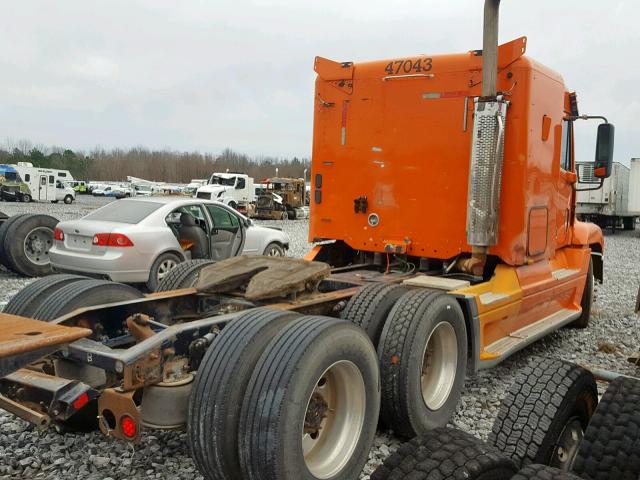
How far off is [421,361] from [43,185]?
43524 millimetres

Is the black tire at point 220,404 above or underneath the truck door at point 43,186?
underneath

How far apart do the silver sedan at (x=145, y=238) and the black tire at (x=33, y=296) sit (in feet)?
13.7

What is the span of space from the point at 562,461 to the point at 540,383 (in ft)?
1.32

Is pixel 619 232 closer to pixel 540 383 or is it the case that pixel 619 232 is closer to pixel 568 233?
pixel 568 233

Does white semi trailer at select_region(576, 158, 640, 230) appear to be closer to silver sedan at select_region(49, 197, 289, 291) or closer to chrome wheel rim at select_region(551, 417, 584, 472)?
silver sedan at select_region(49, 197, 289, 291)

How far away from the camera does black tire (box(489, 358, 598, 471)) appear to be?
8.91 feet

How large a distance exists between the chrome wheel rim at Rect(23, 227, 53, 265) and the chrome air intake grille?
8609 mm

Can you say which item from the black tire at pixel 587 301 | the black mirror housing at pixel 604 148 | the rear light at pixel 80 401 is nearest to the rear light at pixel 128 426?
the rear light at pixel 80 401

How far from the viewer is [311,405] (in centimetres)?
313

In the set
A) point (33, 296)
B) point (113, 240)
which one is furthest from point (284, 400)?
point (113, 240)

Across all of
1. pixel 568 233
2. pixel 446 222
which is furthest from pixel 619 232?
pixel 446 222

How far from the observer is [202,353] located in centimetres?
342

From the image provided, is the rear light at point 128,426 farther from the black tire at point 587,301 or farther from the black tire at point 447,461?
the black tire at point 587,301

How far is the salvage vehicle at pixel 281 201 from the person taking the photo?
3362cm
